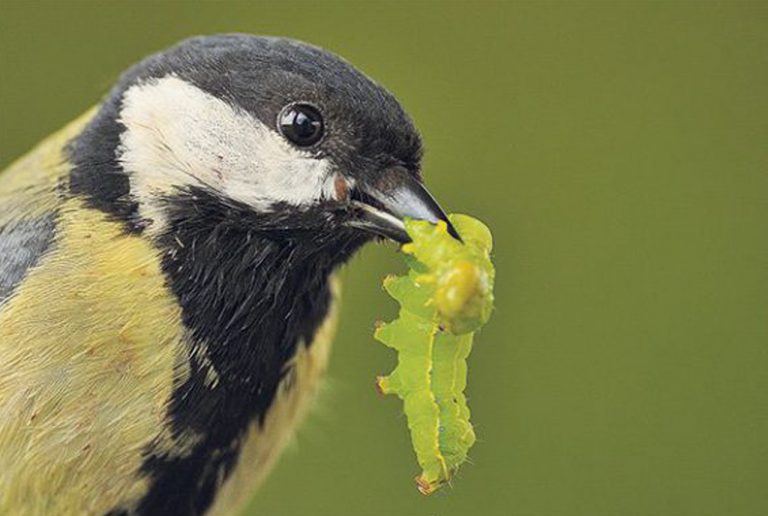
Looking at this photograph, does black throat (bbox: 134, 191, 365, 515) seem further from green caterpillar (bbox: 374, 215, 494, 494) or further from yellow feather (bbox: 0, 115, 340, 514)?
green caterpillar (bbox: 374, 215, 494, 494)

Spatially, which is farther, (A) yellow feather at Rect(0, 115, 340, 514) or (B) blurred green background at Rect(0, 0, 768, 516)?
(B) blurred green background at Rect(0, 0, 768, 516)

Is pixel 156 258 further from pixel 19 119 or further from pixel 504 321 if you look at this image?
pixel 19 119

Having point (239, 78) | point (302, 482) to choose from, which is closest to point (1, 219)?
point (239, 78)

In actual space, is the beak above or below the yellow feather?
above

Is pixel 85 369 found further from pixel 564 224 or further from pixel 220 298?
pixel 564 224

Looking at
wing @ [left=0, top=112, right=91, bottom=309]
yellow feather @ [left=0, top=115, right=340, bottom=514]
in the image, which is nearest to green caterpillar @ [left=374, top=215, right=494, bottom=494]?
yellow feather @ [left=0, top=115, right=340, bottom=514]

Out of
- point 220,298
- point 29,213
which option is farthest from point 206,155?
point 29,213

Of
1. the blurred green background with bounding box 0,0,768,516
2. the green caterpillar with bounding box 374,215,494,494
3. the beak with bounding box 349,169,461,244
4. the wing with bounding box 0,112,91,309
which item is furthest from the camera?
the blurred green background with bounding box 0,0,768,516
